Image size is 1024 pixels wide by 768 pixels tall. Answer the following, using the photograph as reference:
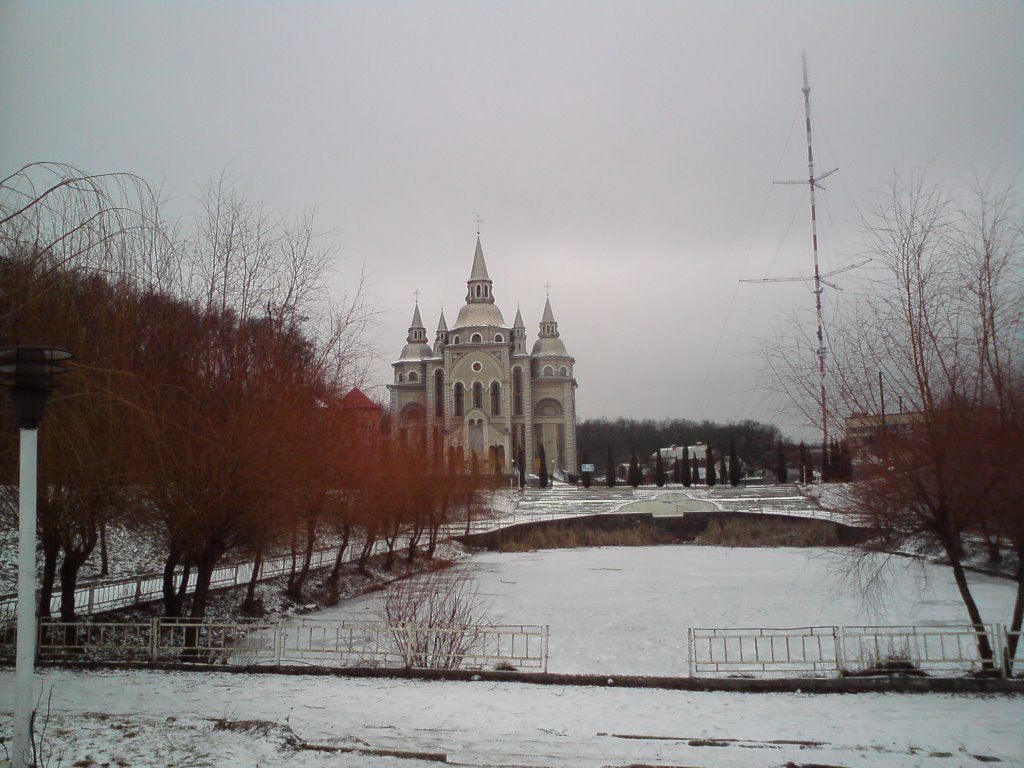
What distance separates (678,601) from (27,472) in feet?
51.5

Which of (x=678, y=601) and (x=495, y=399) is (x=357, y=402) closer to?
(x=678, y=601)

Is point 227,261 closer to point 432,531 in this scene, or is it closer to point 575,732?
point 575,732

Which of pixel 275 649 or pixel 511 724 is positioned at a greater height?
pixel 275 649

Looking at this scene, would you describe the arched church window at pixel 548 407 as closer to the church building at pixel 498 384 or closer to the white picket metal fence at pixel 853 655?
the church building at pixel 498 384

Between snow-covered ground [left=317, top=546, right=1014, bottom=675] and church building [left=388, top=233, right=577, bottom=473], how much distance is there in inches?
1572

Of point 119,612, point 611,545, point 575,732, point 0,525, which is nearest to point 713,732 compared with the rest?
point 575,732

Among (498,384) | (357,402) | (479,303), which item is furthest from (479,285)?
(357,402)

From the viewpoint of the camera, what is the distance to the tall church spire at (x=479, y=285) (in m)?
72.6

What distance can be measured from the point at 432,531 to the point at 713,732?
2144 centimetres

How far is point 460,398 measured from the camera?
68.9 metres

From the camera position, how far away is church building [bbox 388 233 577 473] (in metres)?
67.3

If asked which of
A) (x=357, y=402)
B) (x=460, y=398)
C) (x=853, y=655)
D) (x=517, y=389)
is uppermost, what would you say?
(x=517, y=389)

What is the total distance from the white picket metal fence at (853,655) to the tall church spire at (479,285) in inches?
2369

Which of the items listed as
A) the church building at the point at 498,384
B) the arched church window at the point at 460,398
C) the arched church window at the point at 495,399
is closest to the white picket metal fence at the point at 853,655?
the church building at the point at 498,384
